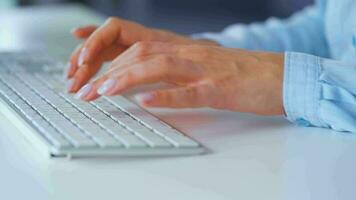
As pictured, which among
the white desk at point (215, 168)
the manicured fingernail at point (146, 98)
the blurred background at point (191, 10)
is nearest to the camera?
the white desk at point (215, 168)

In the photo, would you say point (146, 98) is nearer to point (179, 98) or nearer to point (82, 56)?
point (179, 98)

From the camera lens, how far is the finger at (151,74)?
2.77 feet

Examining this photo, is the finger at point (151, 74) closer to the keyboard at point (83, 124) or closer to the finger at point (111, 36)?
the keyboard at point (83, 124)

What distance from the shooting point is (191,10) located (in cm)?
214

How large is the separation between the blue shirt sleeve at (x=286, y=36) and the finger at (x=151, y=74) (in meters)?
0.44

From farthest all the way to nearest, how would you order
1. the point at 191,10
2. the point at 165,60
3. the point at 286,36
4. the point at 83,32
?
the point at 191,10
the point at 286,36
the point at 83,32
the point at 165,60

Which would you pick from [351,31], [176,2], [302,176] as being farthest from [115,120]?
[176,2]

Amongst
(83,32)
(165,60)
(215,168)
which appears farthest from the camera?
(83,32)

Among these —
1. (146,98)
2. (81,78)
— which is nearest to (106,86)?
(146,98)

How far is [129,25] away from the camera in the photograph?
1076mm

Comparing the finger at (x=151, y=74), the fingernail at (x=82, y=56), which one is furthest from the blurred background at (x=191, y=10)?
the finger at (x=151, y=74)

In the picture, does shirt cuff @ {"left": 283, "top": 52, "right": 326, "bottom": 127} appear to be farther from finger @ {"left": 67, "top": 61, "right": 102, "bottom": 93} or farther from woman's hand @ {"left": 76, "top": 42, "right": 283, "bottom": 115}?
finger @ {"left": 67, "top": 61, "right": 102, "bottom": 93}

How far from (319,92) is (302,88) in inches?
0.8

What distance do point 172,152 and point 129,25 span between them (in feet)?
1.15
